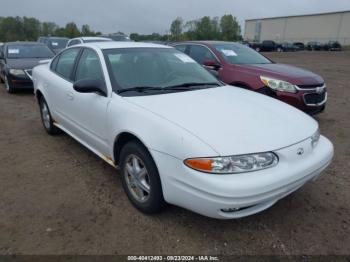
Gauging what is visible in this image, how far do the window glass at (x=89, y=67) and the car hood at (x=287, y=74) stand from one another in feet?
10.3

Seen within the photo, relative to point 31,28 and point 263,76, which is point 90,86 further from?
point 31,28

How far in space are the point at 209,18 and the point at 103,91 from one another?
10354 centimetres

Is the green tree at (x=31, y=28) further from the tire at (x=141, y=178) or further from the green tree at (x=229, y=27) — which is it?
the tire at (x=141, y=178)

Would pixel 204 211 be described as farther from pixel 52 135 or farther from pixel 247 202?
pixel 52 135

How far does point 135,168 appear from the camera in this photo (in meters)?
3.06

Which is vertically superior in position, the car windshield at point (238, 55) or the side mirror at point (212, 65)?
the car windshield at point (238, 55)

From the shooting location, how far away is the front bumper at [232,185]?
7.71 feet

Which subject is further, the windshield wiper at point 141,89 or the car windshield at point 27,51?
the car windshield at point 27,51

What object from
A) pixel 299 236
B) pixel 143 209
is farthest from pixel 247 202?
pixel 143 209

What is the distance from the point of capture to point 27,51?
32.3 feet

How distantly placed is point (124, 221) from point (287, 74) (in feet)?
13.3

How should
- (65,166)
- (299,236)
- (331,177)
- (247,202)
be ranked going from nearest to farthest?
(247,202) → (299,236) → (331,177) → (65,166)

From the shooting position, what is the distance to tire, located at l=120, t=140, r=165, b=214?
278 cm

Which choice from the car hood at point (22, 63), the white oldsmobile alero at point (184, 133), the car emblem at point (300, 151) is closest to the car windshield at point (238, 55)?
the white oldsmobile alero at point (184, 133)
